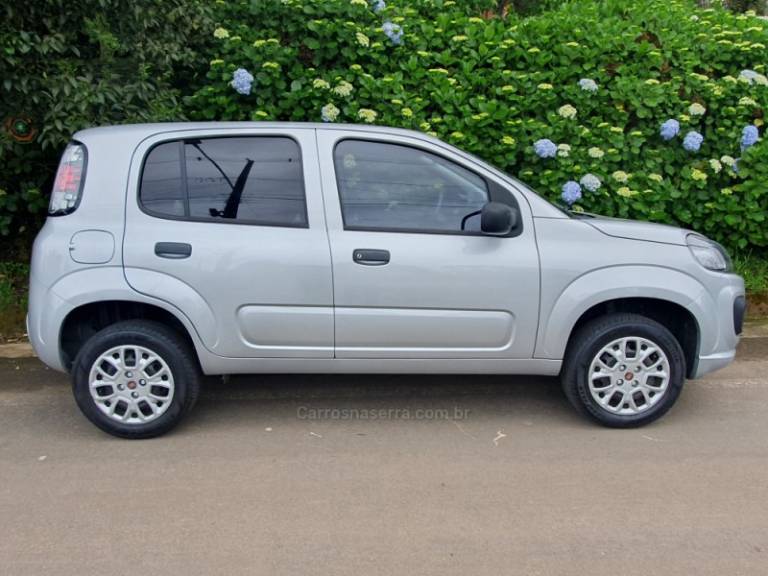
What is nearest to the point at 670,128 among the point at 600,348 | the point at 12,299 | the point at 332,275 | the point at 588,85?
the point at 588,85

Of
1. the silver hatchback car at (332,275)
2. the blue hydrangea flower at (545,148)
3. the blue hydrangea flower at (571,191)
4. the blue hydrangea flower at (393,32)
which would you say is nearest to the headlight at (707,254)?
the silver hatchback car at (332,275)

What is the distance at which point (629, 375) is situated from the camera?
172 inches

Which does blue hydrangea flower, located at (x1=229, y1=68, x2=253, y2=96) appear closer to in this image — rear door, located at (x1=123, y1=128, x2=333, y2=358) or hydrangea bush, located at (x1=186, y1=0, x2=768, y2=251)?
hydrangea bush, located at (x1=186, y1=0, x2=768, y2=251)

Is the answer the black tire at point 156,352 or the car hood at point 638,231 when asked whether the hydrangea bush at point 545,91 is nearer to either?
the car hood at point 638,231

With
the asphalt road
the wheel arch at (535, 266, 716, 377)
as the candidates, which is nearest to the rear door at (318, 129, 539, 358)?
the wheel arch at (535, 266, 716, 377)

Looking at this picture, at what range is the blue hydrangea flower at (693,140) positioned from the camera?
665 cm

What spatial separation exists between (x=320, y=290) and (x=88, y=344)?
1.31m

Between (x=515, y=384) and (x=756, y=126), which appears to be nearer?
(x=515, y=384)

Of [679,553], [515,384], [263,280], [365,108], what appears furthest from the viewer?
[365,108]

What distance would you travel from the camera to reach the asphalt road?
3.16m

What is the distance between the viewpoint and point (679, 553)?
3.18 meters

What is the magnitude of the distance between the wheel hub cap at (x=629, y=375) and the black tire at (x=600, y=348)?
0.02 m

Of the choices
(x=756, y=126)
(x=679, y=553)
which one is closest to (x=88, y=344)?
(x=679, y=553)

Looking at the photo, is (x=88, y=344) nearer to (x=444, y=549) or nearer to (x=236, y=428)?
(x=236, y=428)
